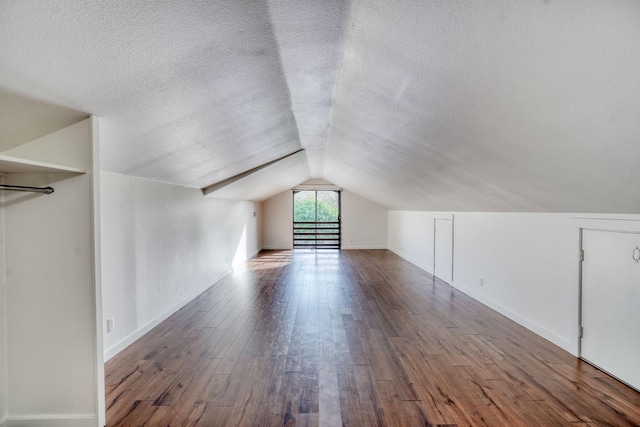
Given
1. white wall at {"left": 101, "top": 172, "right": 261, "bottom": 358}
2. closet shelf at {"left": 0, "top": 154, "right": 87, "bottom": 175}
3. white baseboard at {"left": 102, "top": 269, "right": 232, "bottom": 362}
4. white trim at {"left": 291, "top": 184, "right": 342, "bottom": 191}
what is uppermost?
white trim at {"left": 291, "top": 184, "right": 342, "bottom": 191}

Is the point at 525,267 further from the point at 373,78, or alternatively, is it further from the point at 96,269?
the point at 96,269

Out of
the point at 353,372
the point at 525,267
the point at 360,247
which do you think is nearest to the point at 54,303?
the point at 353,372

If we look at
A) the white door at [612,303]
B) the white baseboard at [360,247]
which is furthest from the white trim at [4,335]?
the white baseboard at [360,247]

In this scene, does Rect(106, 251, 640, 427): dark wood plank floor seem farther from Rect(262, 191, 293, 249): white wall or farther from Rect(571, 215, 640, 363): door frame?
Rect(262, 191, 293, 249): white wall

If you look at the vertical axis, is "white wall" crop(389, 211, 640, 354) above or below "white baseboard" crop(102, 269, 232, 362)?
above

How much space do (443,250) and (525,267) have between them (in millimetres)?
2220

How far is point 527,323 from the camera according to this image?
136 inches

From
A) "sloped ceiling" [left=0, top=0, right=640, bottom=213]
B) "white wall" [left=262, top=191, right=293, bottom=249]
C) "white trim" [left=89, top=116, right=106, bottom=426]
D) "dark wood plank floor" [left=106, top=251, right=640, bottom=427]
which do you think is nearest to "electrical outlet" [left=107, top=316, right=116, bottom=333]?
"dark wood plank floor" [left=106, top=251, right=640, bottom=427]

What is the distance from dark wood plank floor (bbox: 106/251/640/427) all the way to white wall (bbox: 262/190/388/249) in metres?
5.60

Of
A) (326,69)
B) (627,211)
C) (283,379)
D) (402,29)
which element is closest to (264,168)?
(326,69)

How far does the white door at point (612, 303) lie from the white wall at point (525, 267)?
12 cm

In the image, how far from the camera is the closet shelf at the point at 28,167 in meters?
1.56

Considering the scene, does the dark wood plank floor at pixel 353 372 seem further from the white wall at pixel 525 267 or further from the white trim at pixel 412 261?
the white trim at pixel 412 261

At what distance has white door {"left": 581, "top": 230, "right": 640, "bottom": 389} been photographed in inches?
92.6
